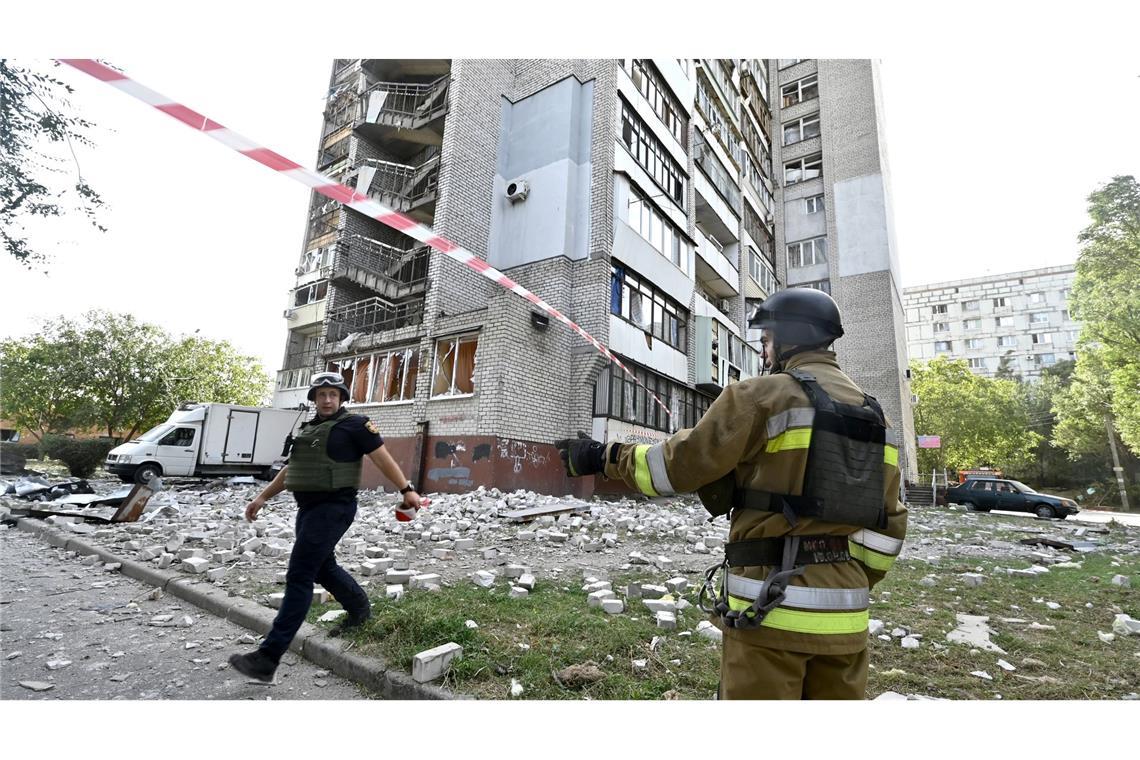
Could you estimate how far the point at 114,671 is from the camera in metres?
2.96

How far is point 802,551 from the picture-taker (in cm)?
162

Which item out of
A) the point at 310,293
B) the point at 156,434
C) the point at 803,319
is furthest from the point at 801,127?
the point at 803,319

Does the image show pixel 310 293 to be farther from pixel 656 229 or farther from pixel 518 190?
pixel 656 229

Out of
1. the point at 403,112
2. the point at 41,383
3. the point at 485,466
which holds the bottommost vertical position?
the point at 485,466

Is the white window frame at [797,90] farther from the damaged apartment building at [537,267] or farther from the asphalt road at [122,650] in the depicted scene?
the asphalt road at [122,650]

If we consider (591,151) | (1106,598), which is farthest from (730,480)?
(591,151)

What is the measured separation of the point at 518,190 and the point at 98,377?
16827 mm

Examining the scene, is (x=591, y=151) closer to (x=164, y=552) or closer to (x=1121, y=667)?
(x=164, y=552)

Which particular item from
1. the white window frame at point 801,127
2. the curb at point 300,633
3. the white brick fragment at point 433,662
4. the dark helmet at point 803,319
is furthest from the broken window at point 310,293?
the white window frame at point 801,127

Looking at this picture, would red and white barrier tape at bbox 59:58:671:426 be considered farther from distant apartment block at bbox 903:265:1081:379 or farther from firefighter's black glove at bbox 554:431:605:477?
distant apartment block at bbox 903:265:1081:379

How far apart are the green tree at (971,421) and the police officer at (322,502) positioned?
38.3 meters

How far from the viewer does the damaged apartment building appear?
13156 millimetres

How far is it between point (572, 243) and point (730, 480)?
1372cm

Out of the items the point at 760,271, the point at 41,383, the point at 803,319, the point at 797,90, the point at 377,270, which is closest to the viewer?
the point at 803,319
